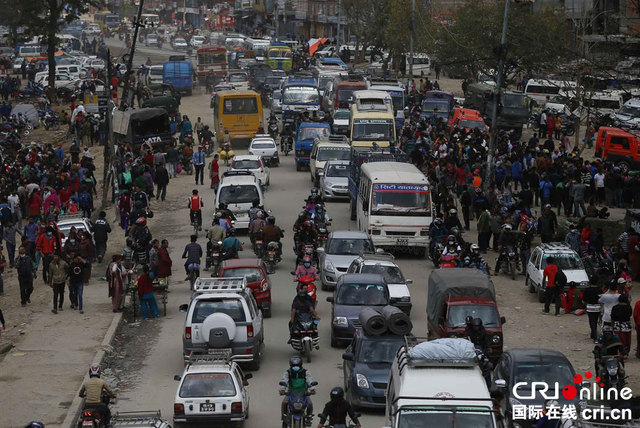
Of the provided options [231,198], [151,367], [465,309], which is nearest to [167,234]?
[231,198]

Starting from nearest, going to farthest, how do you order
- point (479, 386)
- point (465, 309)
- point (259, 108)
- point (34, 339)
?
point (479, 386)
point (465, 309)
point (34, 339)
point (259, 108)

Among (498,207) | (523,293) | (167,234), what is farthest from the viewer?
(167,234)

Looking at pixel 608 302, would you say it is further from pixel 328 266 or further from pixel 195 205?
pixel 195 205

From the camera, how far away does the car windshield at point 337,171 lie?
42250 mm

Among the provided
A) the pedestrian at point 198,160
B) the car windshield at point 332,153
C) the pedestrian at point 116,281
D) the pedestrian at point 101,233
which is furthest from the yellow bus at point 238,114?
the pedestrian at point 116,281

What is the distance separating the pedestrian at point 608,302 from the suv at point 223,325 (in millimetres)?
6678

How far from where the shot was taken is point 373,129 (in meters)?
47.5

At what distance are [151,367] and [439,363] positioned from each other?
398 inches

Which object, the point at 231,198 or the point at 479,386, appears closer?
the point at 479,386

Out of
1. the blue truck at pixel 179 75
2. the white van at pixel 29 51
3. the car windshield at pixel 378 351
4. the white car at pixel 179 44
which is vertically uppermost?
the car windshield at pixel 378 351

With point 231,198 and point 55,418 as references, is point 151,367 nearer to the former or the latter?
point 55,418

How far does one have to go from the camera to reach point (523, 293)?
30.3 meters

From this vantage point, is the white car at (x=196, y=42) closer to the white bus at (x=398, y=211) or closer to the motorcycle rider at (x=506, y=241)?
the white bus at (x=398, y=211)

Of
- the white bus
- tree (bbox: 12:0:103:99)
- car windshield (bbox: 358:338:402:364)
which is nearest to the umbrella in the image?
tree (bbox: 12:0:103:99)
